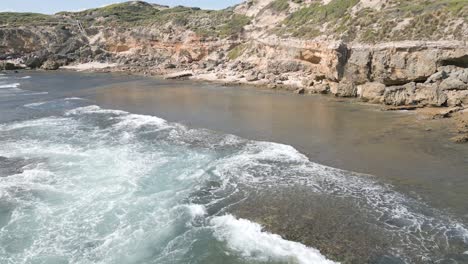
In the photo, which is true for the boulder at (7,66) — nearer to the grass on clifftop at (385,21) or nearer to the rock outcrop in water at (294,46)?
the rock outcrop in water at (294,46)

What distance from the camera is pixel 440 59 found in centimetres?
3212

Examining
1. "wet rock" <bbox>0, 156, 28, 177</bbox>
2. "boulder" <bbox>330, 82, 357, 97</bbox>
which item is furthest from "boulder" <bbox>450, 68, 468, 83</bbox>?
"wet rock" <bbox>0, 156, 28, 177</bbox>

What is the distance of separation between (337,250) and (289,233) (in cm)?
171

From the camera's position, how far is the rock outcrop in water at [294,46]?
3300cm

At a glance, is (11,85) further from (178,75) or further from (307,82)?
(307,82)

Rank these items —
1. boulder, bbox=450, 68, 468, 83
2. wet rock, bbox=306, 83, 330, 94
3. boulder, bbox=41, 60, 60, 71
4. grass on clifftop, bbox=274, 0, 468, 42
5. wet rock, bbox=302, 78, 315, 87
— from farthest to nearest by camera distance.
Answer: boulder, bbox=41, 60, 60, 71 → wet rock, bbox=302, 78, 315, 87 → wet rock, bbox=306, 83, 330, 94 → grass on clifftop, bbox=274, 0, 468, 42 → boulder, bbox=450, 68, 468, 83

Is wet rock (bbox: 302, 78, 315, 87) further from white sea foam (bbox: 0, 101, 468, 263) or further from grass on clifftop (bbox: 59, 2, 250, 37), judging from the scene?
grass on clifftop (bbox: 59, 2, 250, 37)

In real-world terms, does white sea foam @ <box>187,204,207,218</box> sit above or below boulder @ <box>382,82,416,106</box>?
below

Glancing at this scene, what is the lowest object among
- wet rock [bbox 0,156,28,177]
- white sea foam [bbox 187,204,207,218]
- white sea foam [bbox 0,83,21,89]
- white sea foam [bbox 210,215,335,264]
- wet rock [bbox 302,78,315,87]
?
white sea foam [bbox 210,215,335,264]

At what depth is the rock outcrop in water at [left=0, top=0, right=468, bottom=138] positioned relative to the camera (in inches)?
1299

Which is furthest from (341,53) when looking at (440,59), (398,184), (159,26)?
(159,26)

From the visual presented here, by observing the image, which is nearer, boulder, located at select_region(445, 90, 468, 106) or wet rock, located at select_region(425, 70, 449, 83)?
boulder, located at select_region(445, 90, 468, 106)

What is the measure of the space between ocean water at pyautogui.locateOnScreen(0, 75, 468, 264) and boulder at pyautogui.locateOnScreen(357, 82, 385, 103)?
1352 centimetres

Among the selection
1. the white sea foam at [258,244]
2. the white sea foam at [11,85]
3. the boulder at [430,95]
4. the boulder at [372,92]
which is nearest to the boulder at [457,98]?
the boulder at [430,95]
